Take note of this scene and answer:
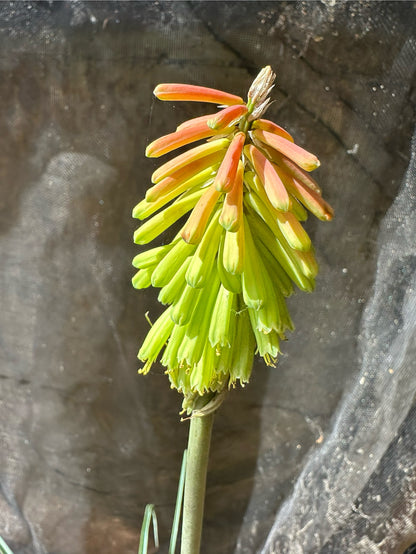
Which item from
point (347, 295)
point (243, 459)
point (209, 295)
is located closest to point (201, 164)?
point (209, 295)

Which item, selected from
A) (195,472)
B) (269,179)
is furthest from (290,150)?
(195,472)

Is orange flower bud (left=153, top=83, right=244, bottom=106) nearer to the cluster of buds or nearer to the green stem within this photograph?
the cluster of buds

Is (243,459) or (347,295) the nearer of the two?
(347,295)

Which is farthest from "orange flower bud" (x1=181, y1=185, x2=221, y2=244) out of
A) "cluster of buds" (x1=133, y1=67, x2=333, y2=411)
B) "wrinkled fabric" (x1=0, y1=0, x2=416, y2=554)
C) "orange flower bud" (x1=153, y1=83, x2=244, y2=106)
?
"wrinkled fabric" (x1=0, y1=0, x2=416, y2=554)

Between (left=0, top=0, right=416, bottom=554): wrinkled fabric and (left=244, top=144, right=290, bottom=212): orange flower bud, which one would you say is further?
(left=0, top=0, right=416, bottom=554): wrinkled fabric

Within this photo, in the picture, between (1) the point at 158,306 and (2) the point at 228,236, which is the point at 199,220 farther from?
(1) the point at 158,306

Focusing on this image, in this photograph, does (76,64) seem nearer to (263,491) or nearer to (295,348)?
(295,348)
